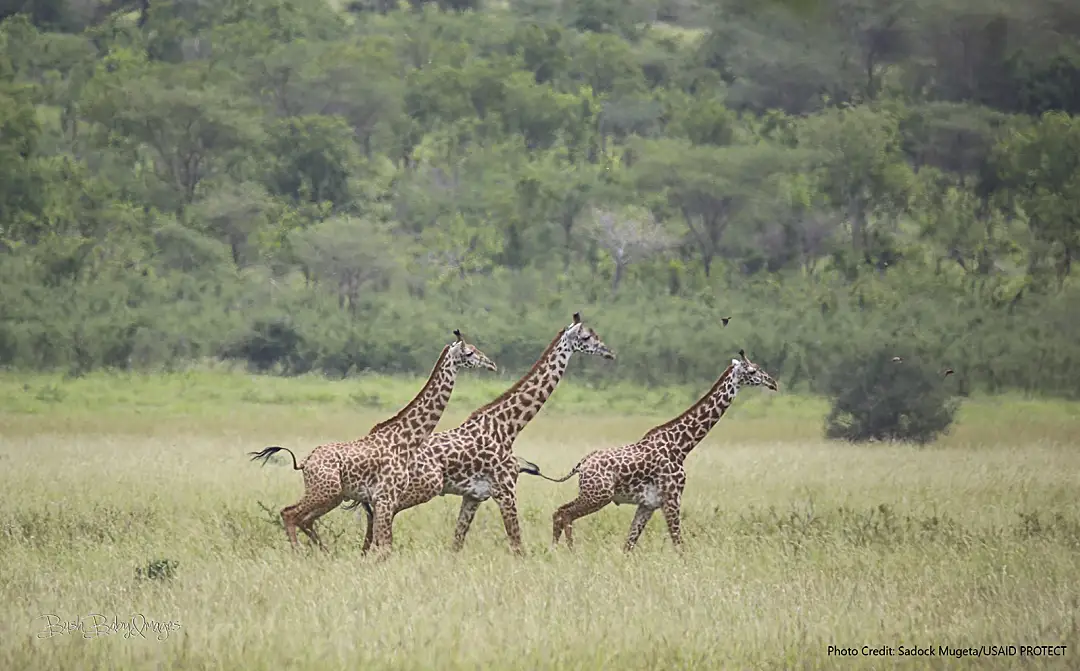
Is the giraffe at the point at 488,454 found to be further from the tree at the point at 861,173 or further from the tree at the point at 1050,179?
the tree at the point at 861,173

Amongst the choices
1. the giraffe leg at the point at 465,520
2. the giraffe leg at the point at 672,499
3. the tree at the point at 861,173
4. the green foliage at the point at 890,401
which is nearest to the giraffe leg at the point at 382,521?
the giraffe leg at the point at 465,520

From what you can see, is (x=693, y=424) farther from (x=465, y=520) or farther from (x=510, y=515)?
(x=465, y=520)

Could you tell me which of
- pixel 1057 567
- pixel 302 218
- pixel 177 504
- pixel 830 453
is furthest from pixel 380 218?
pixel 1057 567

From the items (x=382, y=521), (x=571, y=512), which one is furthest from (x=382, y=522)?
(x=571, y=512)

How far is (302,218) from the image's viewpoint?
45.6 m

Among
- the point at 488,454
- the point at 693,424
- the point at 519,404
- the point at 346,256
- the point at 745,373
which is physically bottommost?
the point at 346,256

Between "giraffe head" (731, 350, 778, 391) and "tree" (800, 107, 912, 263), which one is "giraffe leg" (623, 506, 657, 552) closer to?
"giraffe head" (731, 350, 778, 391)

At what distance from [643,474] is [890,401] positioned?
12176mm

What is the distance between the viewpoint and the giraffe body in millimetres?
11125

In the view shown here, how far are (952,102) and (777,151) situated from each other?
1110 centimetres

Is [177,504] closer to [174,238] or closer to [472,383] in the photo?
[472,383]

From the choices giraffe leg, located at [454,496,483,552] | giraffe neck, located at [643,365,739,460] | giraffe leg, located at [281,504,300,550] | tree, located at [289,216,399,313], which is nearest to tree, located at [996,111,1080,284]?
tree, located at [289,216,399,313]

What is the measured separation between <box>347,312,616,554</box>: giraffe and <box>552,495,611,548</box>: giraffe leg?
49cm

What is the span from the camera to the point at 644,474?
36.9ft
